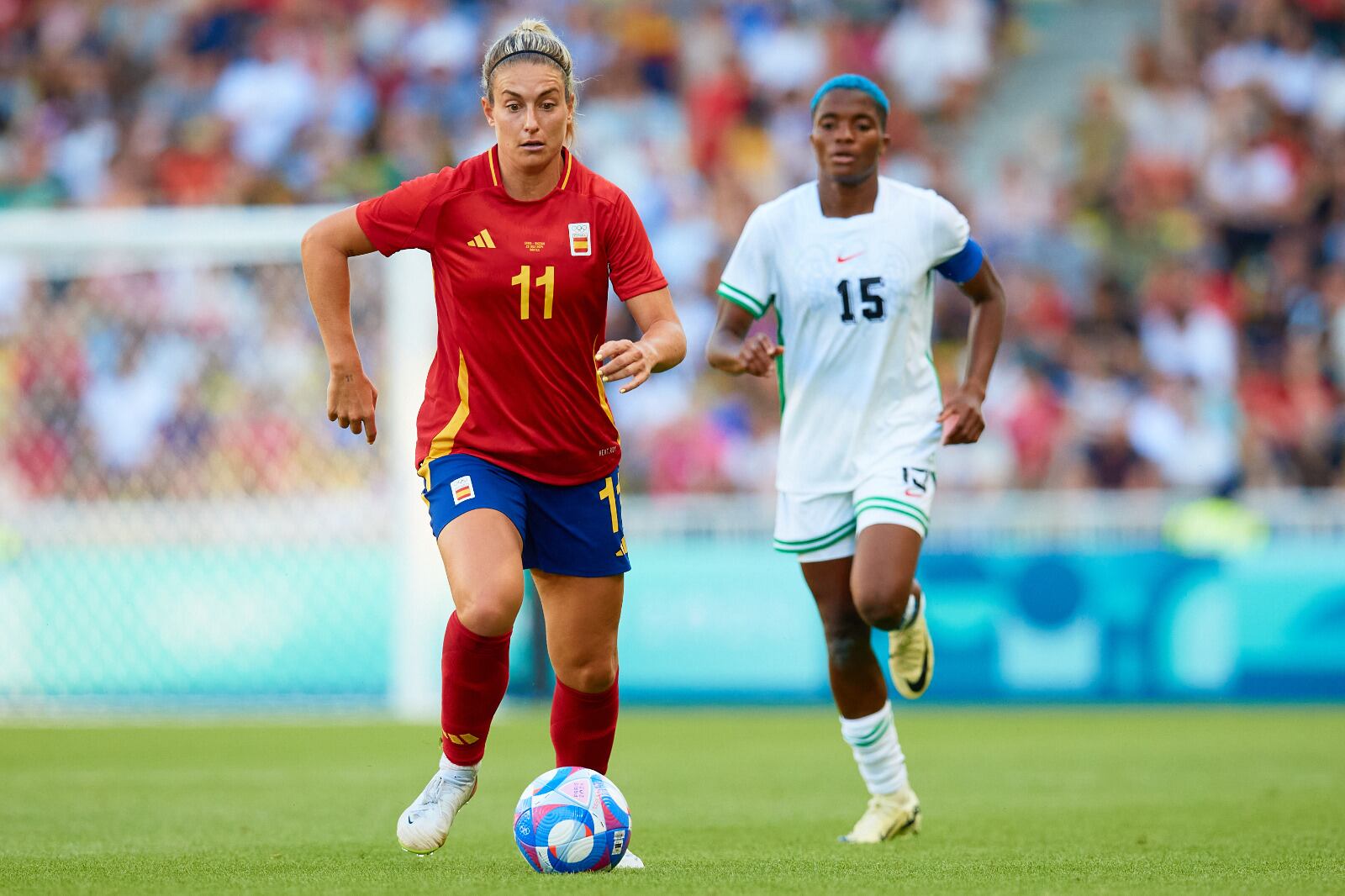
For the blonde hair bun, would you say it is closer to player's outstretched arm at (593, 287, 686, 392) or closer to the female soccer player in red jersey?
the female soccer player in red jersey

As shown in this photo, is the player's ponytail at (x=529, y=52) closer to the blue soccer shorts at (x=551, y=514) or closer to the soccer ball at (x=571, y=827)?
the blue soccer shorts at (x=551, y=514)

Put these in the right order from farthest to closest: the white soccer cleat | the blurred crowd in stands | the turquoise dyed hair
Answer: the blurred crowd in stands, the turquoise dyed hair, the white soccer cleat

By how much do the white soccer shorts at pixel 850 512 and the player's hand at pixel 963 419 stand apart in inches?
6.6

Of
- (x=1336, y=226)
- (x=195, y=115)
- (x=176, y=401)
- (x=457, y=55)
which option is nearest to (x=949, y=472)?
(x=1336, y=226)

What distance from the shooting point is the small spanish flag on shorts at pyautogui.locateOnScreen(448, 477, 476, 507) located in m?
5.71

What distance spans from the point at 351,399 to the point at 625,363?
0.96m

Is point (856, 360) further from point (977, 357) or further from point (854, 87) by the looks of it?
point (854, 87)

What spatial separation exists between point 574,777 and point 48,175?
1504 cm

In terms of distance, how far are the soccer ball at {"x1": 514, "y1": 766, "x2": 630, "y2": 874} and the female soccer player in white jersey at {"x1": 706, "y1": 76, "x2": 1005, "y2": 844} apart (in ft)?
5.18

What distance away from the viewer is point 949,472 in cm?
1507

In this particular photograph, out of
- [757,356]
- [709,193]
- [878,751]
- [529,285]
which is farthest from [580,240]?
[709,193]

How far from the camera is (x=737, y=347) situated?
688cm

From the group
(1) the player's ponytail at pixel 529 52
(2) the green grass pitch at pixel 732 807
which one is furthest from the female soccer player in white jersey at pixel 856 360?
(1) the player's ponytail at pixel 529 52

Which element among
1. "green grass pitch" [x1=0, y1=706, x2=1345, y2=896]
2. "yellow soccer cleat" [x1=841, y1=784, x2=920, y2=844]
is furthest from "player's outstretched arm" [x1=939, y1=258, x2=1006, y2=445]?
"green grass pitch" [x1=0, y1=706, x2=1345, y2=896]
